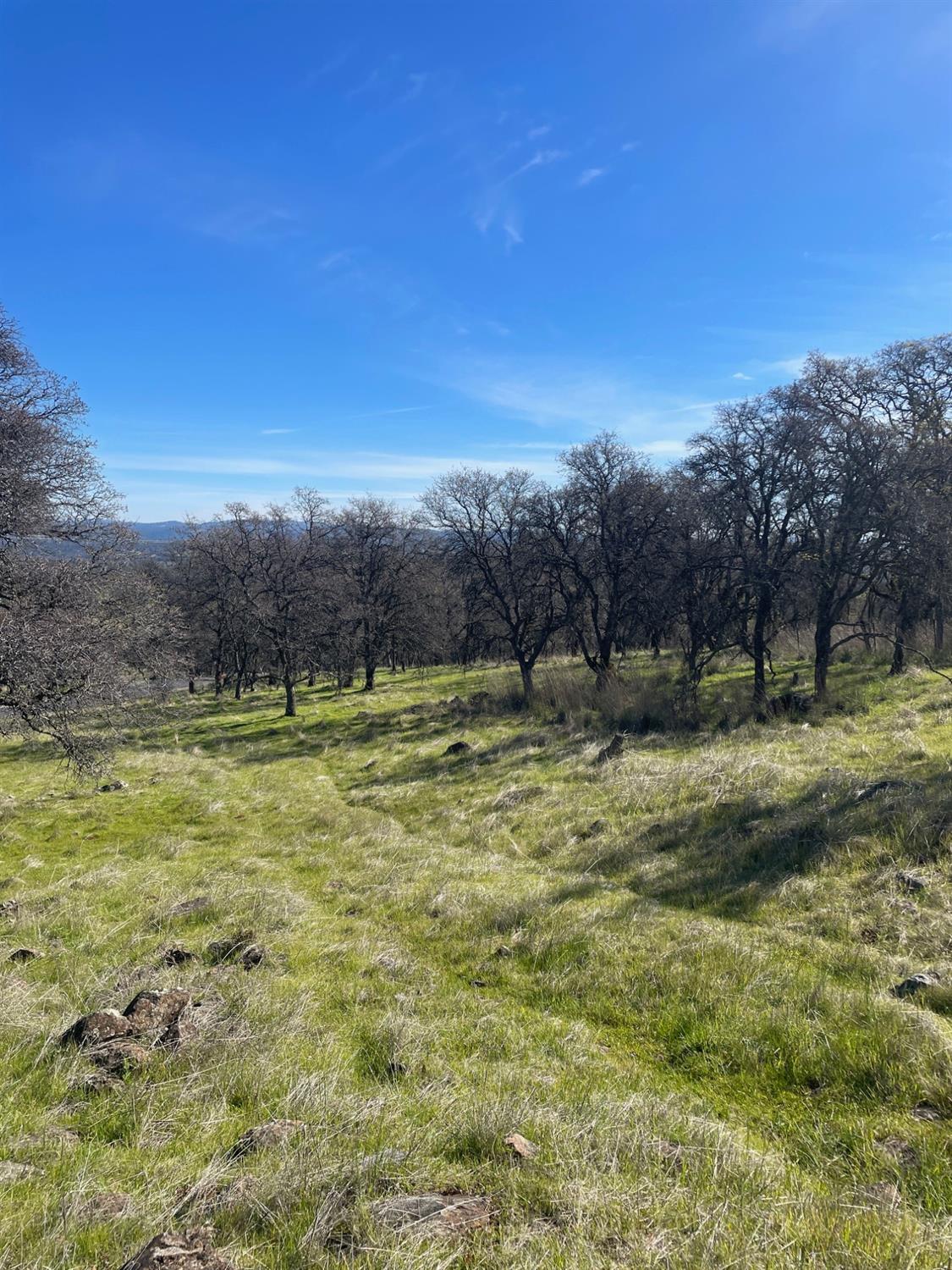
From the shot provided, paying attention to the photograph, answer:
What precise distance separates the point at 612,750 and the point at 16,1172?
43.4 feet

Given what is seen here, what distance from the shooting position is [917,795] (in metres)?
8.28

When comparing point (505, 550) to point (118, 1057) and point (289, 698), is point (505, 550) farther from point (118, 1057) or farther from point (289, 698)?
point (118, 1057)

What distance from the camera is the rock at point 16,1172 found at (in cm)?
306

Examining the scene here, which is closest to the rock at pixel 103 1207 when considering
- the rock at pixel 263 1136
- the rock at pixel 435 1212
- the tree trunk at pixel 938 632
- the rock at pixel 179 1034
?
the rock at pixel 263 1136

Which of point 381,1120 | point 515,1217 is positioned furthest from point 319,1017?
point 515,1217

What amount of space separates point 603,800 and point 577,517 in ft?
49.4

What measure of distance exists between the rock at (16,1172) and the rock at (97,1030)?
123 cm

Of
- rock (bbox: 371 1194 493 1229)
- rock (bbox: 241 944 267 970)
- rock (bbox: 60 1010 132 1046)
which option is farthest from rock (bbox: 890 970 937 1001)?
rock (bbox: 60 1010 132 1046)

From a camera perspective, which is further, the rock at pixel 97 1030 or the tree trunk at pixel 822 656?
the tree trunk at pixel 822 656

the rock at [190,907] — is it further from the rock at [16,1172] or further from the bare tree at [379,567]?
the bare tree at [379,567]

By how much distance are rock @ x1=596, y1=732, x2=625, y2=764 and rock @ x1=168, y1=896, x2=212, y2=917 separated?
879 cm

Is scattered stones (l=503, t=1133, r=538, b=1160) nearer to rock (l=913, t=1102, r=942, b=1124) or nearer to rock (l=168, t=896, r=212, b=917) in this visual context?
rock (l=913, t=1102, r=942, b=1124)

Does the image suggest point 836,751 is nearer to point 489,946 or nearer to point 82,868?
point 489,946

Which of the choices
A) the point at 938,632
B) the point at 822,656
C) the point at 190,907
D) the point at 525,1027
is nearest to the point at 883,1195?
the point at 525,1027
